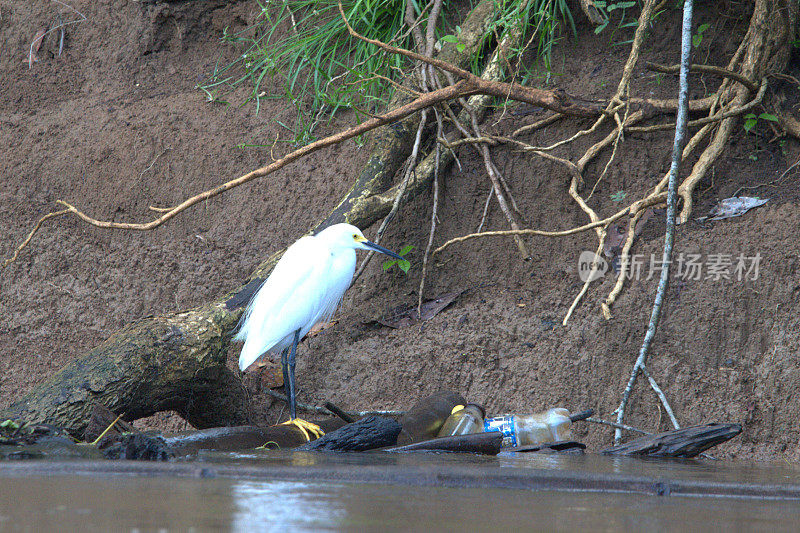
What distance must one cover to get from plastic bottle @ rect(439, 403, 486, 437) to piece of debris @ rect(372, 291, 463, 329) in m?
1.21

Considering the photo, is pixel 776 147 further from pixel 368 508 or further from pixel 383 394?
pixel 368 508

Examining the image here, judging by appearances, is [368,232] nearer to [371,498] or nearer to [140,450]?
[140,450]

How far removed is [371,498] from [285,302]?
257cm

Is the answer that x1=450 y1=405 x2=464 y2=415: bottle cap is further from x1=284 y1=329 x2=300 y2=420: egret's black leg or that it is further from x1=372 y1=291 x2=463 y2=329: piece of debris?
x1=372 y1=291 x2=463 y2=329: piece of debris

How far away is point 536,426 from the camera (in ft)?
12.6

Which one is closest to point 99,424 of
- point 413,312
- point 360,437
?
point 360,437

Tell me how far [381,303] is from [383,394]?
35.4 inches

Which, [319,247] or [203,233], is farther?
[203,233]

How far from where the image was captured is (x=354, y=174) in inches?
233

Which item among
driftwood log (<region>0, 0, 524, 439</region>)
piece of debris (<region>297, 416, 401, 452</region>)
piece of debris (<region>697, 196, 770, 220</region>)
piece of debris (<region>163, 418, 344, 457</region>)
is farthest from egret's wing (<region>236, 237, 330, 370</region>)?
piece of debris (<region>697, 196, 770, 220</region>)

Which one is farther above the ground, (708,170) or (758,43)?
(758,43)

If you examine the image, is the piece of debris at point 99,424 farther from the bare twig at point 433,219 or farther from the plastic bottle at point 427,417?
the bare twig at point 433,219

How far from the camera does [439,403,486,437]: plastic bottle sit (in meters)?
3.64

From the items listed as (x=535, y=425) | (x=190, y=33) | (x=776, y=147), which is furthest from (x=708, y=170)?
(x=190, y=33)
